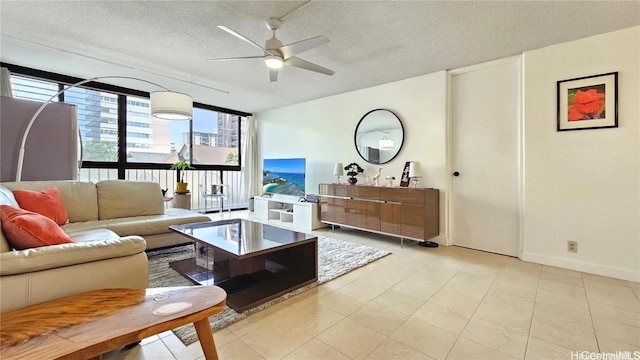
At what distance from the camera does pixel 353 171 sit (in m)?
4.47

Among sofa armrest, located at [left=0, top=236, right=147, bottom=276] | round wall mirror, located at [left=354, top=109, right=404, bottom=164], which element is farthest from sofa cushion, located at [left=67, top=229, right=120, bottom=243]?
round wall mirror, located at [left=354, top=109, right=404, bottom=164]

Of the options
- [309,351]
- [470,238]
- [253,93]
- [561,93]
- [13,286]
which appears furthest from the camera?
[253,93]

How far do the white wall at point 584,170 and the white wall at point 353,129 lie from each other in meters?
0.96

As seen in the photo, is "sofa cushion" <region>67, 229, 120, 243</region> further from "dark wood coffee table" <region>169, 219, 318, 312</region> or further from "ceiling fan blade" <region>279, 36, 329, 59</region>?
"ceiling fan blade" <region>279, 36, 329, 59</region>

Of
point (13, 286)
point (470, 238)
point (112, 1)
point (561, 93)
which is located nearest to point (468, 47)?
point (561, 93)

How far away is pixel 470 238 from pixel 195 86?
15.7 ft

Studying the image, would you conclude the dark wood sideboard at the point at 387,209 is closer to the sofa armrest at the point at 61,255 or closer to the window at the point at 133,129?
the sofa armrest at the point at 61,255

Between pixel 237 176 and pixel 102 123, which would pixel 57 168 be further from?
pixel 237 176

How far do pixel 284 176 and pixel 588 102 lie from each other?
4.40 metres

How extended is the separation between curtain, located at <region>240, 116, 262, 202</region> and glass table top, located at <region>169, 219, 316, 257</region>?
11.7 ft

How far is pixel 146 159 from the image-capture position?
207 inches

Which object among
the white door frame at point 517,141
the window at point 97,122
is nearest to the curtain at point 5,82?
the window at point 97,122

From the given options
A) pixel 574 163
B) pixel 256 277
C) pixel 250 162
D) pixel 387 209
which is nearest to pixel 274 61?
pixel 256 277

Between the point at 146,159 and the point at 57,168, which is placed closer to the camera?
the point at 57,168
